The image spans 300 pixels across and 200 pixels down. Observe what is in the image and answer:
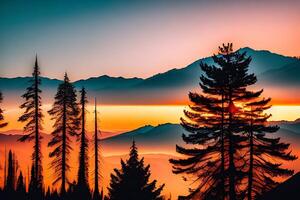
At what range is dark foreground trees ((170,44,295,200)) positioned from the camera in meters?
32.3

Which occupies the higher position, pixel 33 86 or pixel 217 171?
pixel 33 86

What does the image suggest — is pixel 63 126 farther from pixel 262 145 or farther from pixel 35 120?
pixel 262 145

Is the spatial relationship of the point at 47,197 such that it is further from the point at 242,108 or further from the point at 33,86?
the point at 242,108

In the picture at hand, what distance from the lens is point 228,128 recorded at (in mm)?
32125

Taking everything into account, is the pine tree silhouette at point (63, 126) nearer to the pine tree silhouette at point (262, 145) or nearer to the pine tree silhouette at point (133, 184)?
the pine tree silhouette at point (133, 184)

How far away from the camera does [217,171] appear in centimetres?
3334

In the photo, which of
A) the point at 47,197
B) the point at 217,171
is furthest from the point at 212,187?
the point at 47,197

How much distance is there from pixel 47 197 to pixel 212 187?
19619mm

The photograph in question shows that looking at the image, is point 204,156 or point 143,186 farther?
point 143,186

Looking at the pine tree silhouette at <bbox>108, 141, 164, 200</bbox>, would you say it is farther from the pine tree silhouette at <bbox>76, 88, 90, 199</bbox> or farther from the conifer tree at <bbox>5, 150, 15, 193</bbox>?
the conifer tree at <bbox>5, 150, 15, 193</bbox>

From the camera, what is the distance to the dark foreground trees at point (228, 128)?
32.3m

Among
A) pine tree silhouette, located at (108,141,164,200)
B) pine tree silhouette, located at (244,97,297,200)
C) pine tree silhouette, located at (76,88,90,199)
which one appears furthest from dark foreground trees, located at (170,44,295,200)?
pine tree silhouette, located at (76,88,90,199)

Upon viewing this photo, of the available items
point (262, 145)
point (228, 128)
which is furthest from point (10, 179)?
point (262, 145)

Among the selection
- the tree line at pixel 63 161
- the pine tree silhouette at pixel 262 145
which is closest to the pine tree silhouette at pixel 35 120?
the tree line at pixel 63 161
